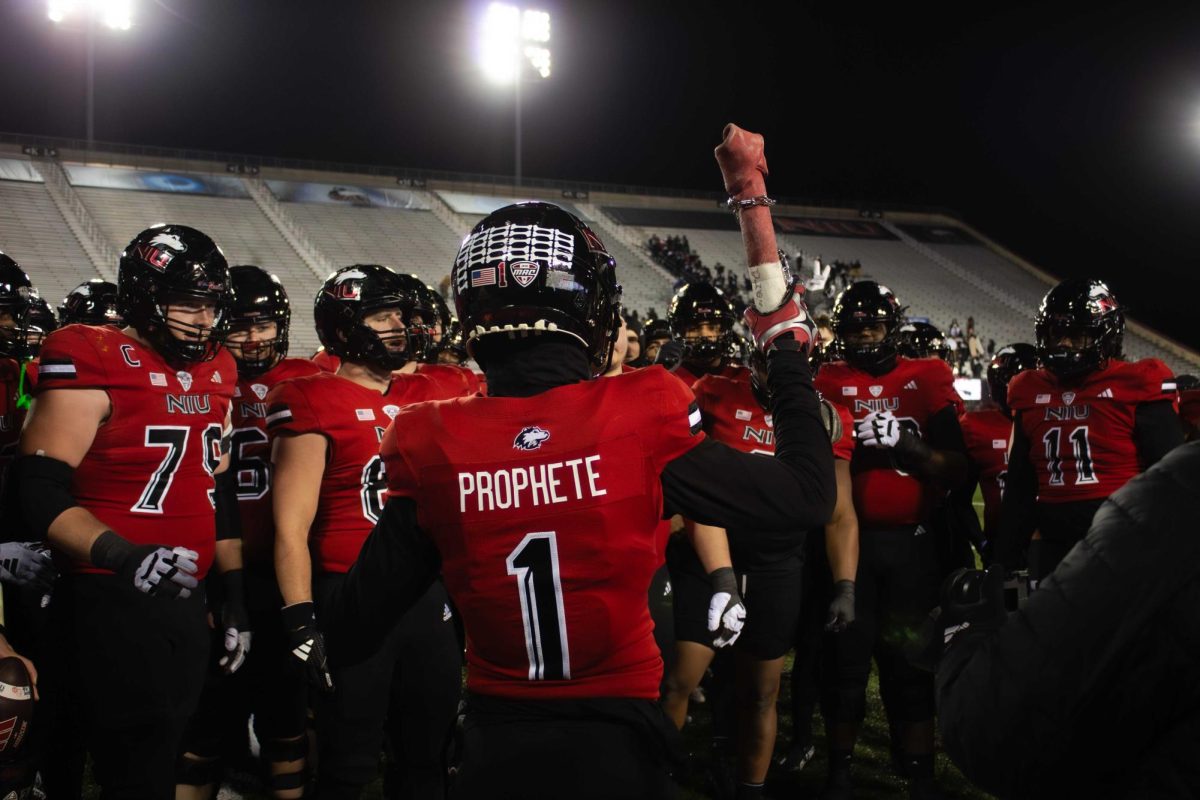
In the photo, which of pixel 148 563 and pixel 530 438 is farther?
pixel 148 563

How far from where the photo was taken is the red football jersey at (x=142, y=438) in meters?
3.27

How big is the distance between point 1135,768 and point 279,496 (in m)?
3.10

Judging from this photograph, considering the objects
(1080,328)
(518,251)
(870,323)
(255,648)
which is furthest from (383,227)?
(518,251)

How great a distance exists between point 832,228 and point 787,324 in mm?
41730

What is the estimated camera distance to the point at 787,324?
1946 mm

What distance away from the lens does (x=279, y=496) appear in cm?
361

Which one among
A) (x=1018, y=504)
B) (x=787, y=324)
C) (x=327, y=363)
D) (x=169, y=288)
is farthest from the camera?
(x=327, y=363)

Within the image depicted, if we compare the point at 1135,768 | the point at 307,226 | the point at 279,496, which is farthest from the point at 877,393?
the point at 307,226

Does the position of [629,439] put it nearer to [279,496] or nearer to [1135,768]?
[1135,768]

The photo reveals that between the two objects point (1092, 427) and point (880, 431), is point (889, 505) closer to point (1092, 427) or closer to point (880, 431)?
point (880, 431)

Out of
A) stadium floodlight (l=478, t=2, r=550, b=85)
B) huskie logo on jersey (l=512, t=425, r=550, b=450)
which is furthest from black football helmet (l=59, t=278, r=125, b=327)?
stadium floodlight (l=478, t=2, r=550, b=85)

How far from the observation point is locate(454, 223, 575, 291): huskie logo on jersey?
6.57ft

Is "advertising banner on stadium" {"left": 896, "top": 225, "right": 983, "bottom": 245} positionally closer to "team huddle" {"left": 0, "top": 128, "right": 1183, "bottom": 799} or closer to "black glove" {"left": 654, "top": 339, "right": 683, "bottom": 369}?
"team huddle" {"left": 0, "top": 128, "right": 1183, "bottom": 799}

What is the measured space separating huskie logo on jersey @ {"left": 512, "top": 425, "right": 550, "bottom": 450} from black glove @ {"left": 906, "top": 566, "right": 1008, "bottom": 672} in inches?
Result: 30.4
